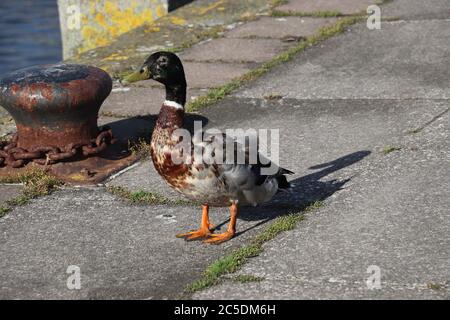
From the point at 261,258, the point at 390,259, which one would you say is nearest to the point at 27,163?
the point at 261,258

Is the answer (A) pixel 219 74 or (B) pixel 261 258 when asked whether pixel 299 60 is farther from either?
(B) pixel 261 258

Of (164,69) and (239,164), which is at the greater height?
(164,69)

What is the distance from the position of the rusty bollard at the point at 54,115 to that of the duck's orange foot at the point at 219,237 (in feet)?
4.83

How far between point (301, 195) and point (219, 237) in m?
0.78

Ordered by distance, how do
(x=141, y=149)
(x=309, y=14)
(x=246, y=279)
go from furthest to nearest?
(x=309, y=14), (x=141, y=149), (x=246, y=279)

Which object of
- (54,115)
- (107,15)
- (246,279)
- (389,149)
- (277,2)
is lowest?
(246,279)

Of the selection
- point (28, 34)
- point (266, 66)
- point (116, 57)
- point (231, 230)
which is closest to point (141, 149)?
point (231, 230)

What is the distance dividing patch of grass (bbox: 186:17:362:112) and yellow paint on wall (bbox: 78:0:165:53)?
222 cm

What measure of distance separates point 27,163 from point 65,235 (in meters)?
1.22

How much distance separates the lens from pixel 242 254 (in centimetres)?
473

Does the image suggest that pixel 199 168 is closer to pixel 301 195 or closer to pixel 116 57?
pixel 301 195

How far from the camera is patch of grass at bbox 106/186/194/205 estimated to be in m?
5.57

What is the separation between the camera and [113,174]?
609cm

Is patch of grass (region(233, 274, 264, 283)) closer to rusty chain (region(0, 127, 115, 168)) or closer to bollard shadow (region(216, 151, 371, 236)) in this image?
bollard shadow (region(216, 151, 371, 236))
